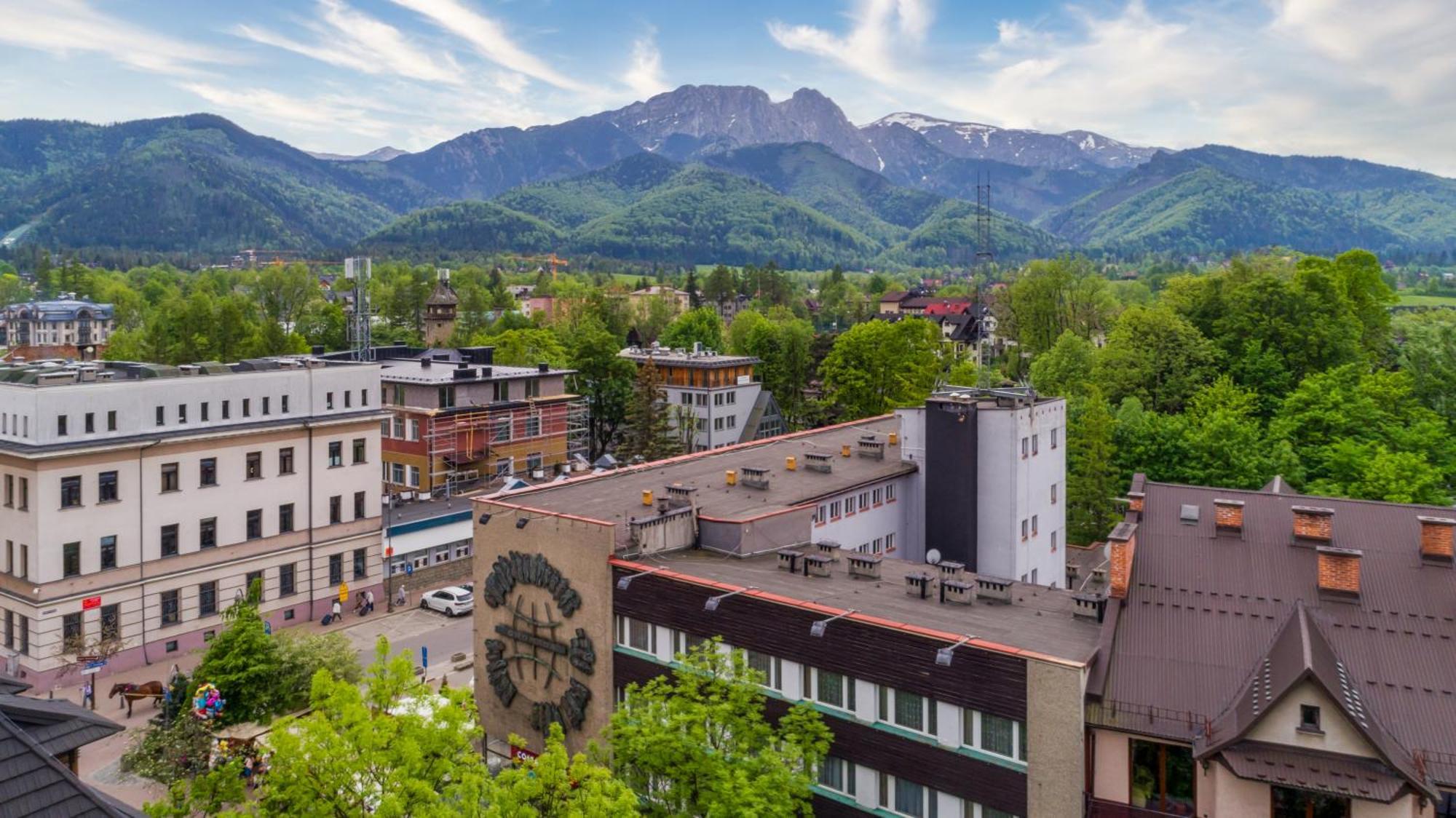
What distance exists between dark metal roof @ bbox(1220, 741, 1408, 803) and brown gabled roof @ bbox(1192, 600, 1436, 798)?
0.83 feet

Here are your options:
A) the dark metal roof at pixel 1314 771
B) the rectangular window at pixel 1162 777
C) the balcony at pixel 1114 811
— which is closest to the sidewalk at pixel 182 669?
the balcony at pixel 1114 811

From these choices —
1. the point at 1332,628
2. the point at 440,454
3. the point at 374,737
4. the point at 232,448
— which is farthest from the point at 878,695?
the point at 440,454

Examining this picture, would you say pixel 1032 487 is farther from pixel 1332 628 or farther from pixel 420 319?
pixel 420 319

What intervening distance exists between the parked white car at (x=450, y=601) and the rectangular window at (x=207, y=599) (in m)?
9.74

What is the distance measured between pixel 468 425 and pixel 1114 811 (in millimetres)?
50901

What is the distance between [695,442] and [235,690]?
193 ft

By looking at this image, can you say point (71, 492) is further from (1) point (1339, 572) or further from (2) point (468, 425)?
(1) point (1339, 572)

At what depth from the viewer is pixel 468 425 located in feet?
214

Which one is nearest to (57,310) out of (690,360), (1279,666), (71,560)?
(690,360)

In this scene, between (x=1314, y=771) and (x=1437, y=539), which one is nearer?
(x=1314, y=771)

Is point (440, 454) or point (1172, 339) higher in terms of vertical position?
point (1172, 339)

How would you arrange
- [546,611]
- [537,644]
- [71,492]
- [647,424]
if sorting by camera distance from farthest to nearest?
[647,424] < [71,492] < [537,644] < [546,611]

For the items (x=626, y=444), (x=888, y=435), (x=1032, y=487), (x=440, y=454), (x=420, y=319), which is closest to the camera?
(x=1032, y=487)

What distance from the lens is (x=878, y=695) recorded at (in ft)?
80.7
